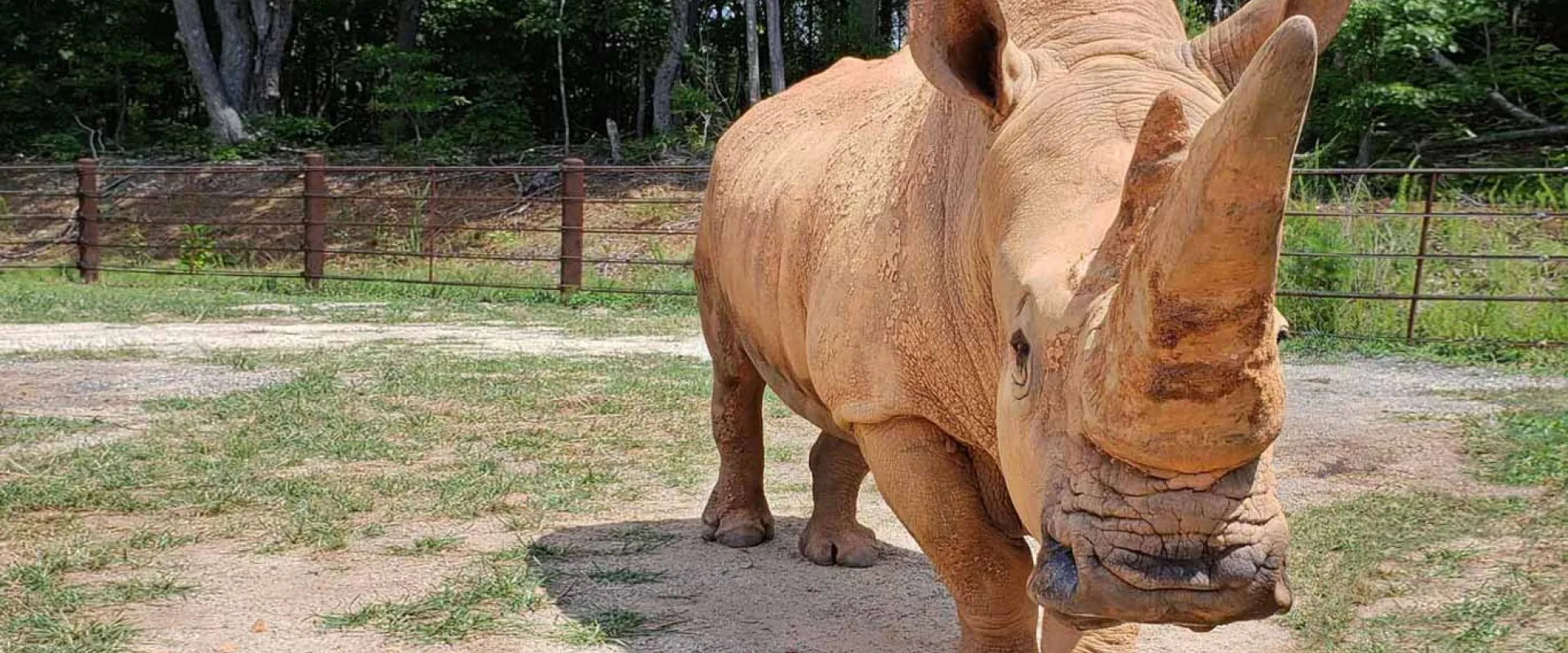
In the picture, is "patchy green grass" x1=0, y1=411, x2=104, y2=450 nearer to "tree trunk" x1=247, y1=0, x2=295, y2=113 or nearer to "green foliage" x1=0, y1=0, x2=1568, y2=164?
"green foliage" x1=0, y1=0, x2=1568, y2=164

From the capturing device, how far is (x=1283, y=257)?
11.6 meters

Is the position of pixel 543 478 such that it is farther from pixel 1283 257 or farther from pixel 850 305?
pixel 1283 257

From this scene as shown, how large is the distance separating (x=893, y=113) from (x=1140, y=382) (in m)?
2.04

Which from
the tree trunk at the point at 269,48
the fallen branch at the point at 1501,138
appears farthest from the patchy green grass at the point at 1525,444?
the tree trunk at the point at 269,48

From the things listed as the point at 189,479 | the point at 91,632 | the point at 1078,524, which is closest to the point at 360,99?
the point at 189,479

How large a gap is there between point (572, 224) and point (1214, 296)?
13350 millimetres

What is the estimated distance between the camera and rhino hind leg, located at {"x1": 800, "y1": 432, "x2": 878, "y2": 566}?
203 inches

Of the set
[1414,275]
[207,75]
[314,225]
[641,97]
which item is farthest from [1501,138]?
[207,75]

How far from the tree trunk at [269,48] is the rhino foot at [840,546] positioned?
23060 mm

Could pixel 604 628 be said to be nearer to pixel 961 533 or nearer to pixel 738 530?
pixel 738 530

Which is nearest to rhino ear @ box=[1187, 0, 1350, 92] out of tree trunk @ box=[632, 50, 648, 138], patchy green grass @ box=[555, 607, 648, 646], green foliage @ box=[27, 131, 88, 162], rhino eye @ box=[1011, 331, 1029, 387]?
rhino eye @ box=[1011, 331, 1029, 387]

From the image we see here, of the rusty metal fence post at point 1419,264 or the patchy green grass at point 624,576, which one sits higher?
the rusty metal fence post at point 1419,264

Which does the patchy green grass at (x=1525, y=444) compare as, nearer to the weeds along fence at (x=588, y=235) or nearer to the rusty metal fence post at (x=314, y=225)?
the weeds along fence at (x=588, y=235)

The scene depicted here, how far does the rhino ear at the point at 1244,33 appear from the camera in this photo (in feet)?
9.67
